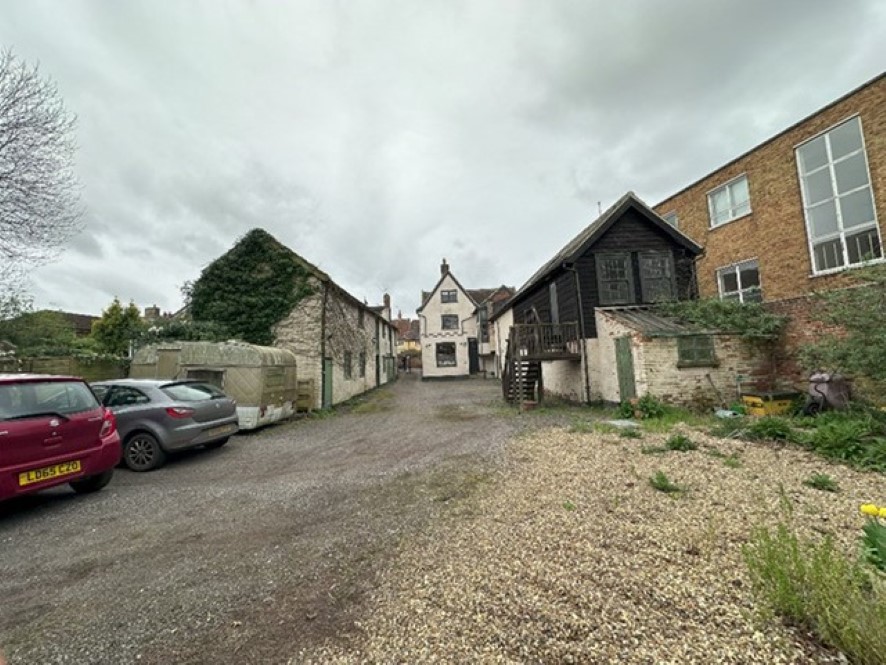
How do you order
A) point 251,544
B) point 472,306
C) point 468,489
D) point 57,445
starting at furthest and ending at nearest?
1. point 472,306
2. point 468,489
3. point 57,445
4. point 251,544

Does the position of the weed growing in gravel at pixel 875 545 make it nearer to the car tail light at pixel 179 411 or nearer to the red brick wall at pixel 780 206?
the car tail light at pixel 179 411

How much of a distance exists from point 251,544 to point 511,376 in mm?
11829

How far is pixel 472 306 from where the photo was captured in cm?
3550

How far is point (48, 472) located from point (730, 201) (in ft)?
72.9

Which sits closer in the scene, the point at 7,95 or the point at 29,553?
the point at 29,553

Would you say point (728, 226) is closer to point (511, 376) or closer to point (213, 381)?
point (511, 376)

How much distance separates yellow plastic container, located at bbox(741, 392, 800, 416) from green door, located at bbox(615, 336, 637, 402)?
9.46 ft

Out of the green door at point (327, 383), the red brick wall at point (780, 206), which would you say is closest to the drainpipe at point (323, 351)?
the green door at point (327, 383)

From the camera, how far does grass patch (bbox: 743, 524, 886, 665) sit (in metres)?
1.96

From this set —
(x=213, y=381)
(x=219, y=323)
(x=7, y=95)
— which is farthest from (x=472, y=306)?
(x=7, y=95)

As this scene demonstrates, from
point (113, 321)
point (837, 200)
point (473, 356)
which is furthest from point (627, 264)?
point (113, 321)

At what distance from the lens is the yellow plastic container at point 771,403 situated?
32.6ft

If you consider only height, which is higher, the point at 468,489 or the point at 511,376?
the point at 511,376

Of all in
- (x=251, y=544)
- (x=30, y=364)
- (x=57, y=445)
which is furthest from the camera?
(x=30, y=364)
